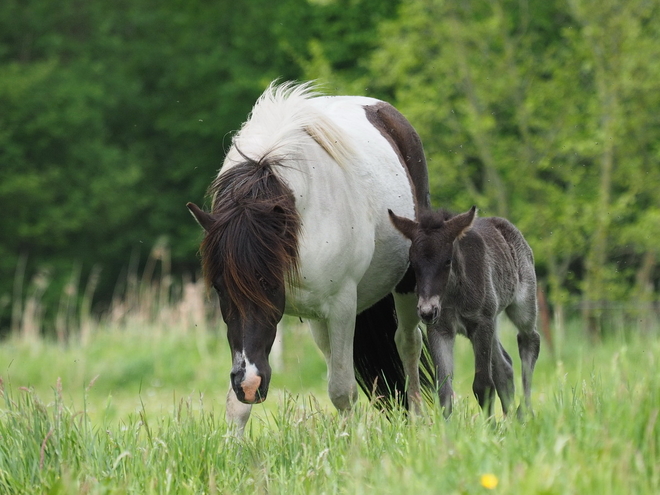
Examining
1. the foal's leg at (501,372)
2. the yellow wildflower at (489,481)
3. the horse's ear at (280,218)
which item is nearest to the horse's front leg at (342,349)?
the horse's ear at (280,218)

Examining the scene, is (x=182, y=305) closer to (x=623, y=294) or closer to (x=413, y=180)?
(x=623, y=294)

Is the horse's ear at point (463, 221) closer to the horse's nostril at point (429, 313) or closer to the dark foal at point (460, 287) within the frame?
the dark foal at point (460, 287)

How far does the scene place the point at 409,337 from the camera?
625cm

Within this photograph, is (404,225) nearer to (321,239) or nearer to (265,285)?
(321,239)

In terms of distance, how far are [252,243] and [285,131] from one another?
0.79m

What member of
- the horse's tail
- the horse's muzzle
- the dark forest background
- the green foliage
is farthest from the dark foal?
the green foliage

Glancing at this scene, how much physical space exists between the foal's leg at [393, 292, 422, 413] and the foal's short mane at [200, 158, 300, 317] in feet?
4.68

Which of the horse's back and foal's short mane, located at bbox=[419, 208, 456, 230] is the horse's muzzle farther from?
foal's short mane, located at bbox=[419, 208, 456, 230]

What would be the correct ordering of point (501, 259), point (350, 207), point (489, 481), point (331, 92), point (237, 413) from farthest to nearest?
point (331, 92)
point (501, 259)
point (350, 207)
point (237, 413)
point (489, 481)

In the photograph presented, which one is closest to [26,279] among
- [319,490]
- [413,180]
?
[413,180]

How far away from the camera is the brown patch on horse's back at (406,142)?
627cm

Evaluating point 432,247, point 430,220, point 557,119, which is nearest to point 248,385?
point 432,247

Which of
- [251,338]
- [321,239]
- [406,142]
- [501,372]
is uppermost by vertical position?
[406,142]

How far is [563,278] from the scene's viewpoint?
16156 millimetres
